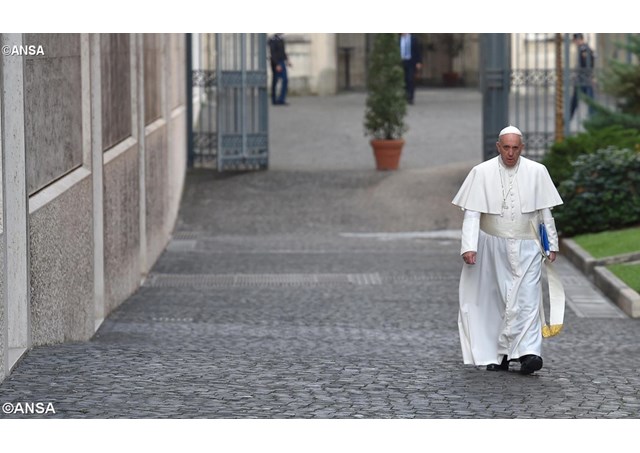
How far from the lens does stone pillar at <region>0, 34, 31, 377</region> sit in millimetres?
8914

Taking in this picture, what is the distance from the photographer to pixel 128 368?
9320 millimetres

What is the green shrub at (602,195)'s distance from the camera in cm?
1880

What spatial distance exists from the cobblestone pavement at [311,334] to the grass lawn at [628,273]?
1.01m

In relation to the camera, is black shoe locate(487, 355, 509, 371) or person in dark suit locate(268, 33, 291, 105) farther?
person in dark suit locate(268, 33, 291, 105)

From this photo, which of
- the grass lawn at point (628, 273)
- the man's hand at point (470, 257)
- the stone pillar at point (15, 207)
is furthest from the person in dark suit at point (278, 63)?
the stone pillar at point (15, 207)

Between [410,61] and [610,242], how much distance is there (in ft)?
66.8

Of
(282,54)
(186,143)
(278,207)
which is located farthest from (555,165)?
(282,54)

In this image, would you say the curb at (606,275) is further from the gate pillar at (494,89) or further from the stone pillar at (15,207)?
the stone pillar at (15,207)

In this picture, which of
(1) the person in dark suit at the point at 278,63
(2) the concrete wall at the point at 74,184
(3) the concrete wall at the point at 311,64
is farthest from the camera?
(3) the concrete wall at the point at 311,64

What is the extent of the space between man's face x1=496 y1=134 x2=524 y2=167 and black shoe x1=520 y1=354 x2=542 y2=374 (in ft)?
4.05

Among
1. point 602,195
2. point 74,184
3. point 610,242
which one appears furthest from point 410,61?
point 74,184

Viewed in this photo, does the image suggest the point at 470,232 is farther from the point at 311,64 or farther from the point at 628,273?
the point at 311,64

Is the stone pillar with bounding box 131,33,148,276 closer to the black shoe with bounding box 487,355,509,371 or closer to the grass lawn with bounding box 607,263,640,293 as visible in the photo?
the grass lawn with bounding box 607,263,640,293

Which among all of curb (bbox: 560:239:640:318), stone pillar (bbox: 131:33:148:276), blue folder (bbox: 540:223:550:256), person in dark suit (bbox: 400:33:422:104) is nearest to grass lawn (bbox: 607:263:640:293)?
curb (bbox: 560:239:640:318)
